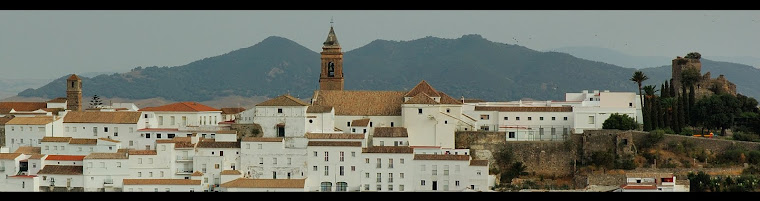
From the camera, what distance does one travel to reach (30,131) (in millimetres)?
31516

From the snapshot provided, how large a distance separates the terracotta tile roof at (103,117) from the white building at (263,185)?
4.03 meters

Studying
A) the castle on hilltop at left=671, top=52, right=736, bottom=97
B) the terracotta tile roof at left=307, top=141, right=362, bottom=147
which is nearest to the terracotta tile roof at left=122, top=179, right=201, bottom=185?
the terracotta tile roof at left=307, top=141, right=362, bottom=147

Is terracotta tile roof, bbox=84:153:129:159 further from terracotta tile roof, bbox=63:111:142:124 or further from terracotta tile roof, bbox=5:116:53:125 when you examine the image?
terracotta tile roof, bbox=5:116:53:125

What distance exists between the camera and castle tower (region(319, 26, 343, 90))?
121ft

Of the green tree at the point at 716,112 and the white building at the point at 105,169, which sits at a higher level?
the green tree at the point at 716,112

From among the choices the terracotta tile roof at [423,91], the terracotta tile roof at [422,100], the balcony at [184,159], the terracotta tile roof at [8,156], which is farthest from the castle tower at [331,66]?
the terracotta tile roof at [8,156]

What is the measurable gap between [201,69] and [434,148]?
7676 cm

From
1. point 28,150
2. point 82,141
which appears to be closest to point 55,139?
point 82,141

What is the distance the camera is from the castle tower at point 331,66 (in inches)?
1449

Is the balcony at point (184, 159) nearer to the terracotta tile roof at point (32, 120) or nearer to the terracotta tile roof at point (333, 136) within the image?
the terracotta tile roof at point (333, 136)

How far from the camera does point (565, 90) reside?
8794cm

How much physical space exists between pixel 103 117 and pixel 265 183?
5.56m
